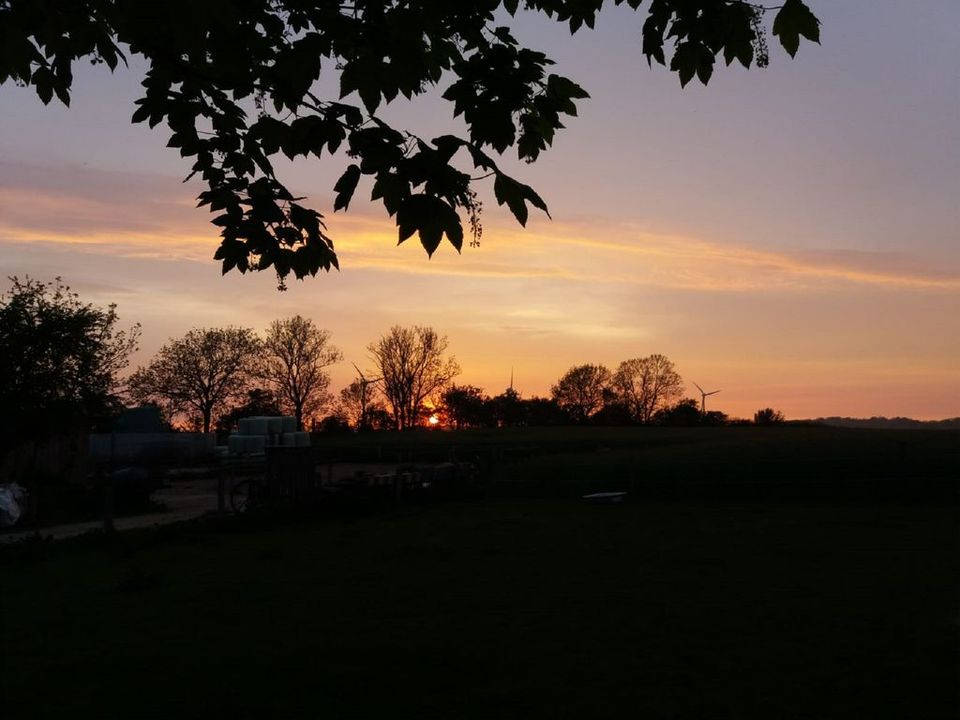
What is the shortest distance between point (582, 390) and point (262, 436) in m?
72.5

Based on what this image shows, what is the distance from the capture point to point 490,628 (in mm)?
9250

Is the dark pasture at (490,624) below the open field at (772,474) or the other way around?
below

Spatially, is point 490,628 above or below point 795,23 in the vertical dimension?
below

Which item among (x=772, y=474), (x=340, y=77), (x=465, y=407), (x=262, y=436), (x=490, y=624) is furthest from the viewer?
(x=465, y=407)

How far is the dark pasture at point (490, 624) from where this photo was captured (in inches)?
270

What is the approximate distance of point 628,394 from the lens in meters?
119

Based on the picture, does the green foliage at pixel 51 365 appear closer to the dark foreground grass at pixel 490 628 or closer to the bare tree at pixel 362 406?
the dark foreground grass at pixel 490 628

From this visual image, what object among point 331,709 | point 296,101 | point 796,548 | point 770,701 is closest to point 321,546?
point 796,548

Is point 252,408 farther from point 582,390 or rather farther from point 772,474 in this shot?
point 772,474

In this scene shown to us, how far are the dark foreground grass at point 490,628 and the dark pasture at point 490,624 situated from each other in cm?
3

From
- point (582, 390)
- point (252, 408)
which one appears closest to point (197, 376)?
point (252, 408)

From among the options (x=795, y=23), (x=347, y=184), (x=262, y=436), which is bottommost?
(x=262, y=436)

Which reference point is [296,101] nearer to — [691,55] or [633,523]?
[691,55]

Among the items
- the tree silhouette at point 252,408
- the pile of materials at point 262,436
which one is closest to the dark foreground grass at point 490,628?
the pile of materials at point 262,436
